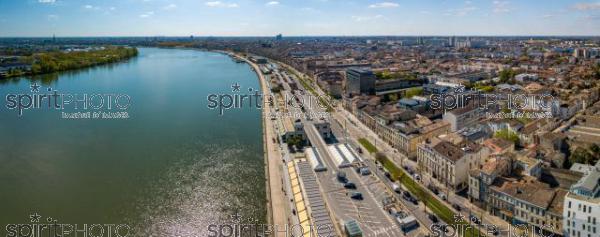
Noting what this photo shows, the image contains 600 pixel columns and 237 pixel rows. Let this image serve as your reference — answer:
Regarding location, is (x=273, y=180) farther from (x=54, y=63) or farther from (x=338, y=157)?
(x=54, y=63)

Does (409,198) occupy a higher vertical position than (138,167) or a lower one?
lower

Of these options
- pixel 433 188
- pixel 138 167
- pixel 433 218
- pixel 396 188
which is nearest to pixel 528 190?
pixel 433 218

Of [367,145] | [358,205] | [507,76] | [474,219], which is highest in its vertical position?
[507,76]

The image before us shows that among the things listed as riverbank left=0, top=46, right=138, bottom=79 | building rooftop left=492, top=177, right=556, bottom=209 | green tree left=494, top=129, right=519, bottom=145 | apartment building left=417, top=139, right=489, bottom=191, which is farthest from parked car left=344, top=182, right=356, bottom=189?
riverbank left=0, top=46, right=138, bottom=79

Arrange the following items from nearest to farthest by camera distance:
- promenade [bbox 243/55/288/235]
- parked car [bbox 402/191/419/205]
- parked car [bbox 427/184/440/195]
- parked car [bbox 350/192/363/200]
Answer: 1. promenade [bbox 243/55/288/235]
2. parked car [bbox 402/191/419/205]
3. parked car [bbox 350/192/363/200]
4. parked car [bbox 427/184/440/195]

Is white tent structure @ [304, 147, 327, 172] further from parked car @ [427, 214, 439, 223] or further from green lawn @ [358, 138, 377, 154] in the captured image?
parked car @ [427, 214, 439, 223]

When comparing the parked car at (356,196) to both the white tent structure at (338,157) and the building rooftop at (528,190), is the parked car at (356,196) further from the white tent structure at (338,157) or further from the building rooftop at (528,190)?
the building rooftop at (528,190)

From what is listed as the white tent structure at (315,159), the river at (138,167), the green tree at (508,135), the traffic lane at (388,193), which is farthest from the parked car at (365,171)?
the green tree at (508,135)
